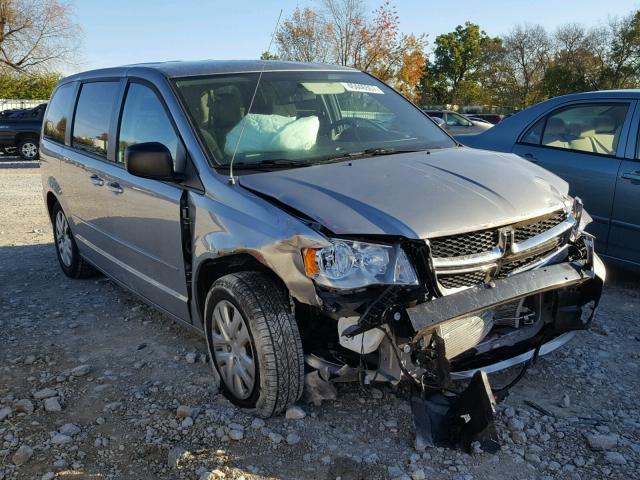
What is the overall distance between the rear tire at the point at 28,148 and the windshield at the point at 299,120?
16099 mm

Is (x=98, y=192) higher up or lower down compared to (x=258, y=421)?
higher up

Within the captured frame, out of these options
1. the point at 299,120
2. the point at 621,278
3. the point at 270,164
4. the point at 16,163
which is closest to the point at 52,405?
the point at 270,164

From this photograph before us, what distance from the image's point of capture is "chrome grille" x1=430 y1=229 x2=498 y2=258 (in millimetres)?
2742

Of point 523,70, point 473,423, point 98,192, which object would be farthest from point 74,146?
point 523,70

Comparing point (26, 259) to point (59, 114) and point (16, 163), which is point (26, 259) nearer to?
point (59, 114)

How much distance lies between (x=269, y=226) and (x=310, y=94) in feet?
5.01

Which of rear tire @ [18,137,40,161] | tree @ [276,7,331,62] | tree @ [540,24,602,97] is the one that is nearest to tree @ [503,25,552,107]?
tree @ [540,24,602,97]

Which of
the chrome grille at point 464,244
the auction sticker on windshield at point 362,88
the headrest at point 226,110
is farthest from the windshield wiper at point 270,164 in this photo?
the auction sticker on windshield at point 362,88

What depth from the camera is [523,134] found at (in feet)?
19.2

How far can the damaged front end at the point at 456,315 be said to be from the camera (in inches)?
104

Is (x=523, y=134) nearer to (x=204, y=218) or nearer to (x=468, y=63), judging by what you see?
(x=204, y=218)

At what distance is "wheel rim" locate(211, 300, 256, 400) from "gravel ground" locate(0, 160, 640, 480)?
0.15 metres

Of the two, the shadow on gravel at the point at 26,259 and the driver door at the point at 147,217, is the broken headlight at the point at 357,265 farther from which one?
the shadow on gravel at the point at 26,259

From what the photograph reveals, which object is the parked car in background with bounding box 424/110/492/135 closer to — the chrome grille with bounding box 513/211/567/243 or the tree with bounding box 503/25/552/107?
the chrome grille with bounding box 513/211/567/243
